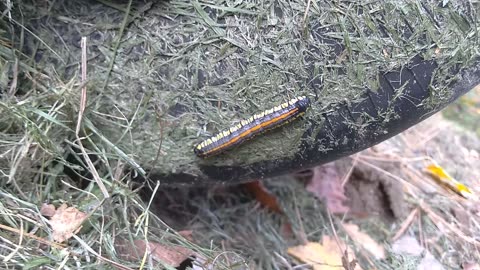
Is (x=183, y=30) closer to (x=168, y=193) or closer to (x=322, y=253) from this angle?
(x=168, y=193)

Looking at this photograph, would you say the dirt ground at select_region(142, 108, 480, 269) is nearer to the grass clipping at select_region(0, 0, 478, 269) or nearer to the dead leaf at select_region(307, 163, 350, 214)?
the dead leaf at select_region(307, 163, 350, 214)

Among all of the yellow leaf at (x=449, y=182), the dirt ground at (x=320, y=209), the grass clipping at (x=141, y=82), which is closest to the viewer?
the grass clipping at (x=141, y=82)

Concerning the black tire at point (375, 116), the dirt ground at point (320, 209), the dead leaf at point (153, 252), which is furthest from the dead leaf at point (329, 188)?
the dead leaf at point (153, 252)

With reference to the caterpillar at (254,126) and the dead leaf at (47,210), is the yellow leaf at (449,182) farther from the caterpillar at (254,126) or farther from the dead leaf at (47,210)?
the dead leaf at (47,210)

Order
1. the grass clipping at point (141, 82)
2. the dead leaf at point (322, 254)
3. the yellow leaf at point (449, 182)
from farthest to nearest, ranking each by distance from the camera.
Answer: the yellow leaf at point (449, 182) < the dead leaf at point (322, 254) < the grass clipping at point (141, 82)

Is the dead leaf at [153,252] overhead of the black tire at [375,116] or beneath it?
beneath

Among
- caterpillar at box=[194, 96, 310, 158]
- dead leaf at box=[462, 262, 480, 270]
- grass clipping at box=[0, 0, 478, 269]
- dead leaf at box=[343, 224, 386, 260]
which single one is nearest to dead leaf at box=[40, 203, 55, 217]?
grass clipping at box=[0, 0, 478, 269]

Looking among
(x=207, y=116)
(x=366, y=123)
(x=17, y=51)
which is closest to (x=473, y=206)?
(x=366, y=123)
